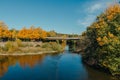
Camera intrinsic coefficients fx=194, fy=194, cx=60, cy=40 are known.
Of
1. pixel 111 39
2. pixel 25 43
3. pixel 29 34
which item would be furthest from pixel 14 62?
pixel 29 34

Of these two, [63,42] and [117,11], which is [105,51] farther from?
[63,42]

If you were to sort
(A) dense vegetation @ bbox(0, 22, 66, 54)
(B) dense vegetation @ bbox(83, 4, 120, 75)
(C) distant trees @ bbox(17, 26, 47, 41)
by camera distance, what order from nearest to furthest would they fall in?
1. (B) dense vegetation @ bbox(83, 4, 120, 75)
2. (A) dense vegetation @ bbox(0, 22, 66, 54)
3. (C) distant trees @ bbox(17, 26, 47, 41)

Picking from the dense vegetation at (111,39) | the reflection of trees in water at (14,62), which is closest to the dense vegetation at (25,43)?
the reflection of trees in water at (14,62)

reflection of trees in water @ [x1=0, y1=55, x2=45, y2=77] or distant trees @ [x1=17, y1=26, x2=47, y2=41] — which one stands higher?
distant trees @ [x1=17, y1=26, x2=47, y2=41]

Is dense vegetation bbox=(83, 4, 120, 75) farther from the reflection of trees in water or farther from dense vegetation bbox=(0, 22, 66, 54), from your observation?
dense vegetation bbox=(0, 22, 66, 54)

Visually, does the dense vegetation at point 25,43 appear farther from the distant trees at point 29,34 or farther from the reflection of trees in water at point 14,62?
the reflection of trees in water at point 14,62

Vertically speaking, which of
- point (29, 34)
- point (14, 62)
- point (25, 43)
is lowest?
point (14, 62)

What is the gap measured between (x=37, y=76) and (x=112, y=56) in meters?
16.2

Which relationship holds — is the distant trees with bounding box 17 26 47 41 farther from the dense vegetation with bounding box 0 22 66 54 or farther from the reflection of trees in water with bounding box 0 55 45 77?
the reflection of trees in water with bounding box 0 55 45 77

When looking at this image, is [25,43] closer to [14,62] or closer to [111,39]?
[14,62]

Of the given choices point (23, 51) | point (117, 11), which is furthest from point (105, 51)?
point (23, 51)

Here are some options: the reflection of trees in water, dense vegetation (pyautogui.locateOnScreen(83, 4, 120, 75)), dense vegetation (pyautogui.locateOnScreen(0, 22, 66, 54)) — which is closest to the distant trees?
dense vegetation (pyautogui.locateOnScreen(0, 22, 66, 54))

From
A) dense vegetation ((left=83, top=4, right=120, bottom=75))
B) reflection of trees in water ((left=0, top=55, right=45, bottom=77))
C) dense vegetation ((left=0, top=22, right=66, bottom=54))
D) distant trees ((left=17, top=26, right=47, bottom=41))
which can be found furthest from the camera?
distant trees ((left=17, top=26, right=47, bottom=41))

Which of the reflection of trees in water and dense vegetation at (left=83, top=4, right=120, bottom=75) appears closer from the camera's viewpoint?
dense vegetation at (left=83, top=4, right=120, bottom=75)
